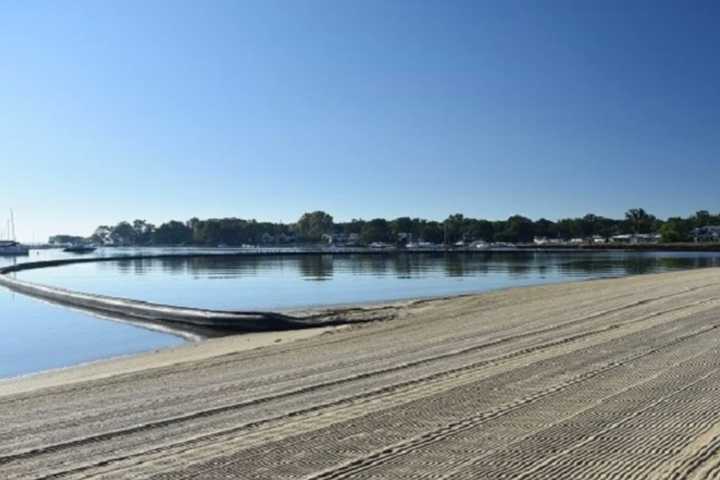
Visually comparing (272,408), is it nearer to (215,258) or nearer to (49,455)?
(49,455)

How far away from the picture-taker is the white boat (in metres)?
171

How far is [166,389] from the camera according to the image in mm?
11133

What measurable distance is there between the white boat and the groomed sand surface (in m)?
176

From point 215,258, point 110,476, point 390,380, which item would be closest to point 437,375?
point 390,380

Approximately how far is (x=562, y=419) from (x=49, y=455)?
18.9 feet

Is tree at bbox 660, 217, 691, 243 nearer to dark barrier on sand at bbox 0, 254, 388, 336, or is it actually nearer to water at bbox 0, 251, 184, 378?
dark barrier on sand at bbox 0, 254, 388, 336

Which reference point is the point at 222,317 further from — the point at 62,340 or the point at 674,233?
the point at 674,233

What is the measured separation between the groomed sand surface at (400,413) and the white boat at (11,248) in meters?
176

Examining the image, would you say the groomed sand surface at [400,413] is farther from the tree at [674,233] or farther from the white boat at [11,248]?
the tree at [674,233]

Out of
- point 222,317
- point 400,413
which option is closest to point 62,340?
point 222,317

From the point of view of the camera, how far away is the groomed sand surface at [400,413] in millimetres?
6566

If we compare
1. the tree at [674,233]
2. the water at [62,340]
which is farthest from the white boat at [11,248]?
the tree at [674,233]

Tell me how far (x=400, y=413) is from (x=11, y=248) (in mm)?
186993

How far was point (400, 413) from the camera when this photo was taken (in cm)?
857
